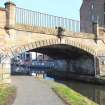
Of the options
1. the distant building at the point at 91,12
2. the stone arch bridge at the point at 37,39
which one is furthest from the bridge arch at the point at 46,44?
the distant building at the point at 91,12

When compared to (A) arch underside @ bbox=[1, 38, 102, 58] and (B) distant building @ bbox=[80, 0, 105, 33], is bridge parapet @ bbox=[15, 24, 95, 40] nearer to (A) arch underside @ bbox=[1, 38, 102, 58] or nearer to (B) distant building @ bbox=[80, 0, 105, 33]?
(A) arch underside @ bbox=[1, 38, 102, 58]

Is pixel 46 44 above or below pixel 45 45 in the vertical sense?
above

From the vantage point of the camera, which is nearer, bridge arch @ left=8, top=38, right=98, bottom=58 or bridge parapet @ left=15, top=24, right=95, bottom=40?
bridge arch @ left=8, top=38, right=98, bottom=58

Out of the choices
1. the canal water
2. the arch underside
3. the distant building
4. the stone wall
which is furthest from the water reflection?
the distant building

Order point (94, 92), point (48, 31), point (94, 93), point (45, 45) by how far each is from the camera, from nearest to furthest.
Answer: point (94, 93) → point (94, 92) → point (45, 45) → point (48, 31)

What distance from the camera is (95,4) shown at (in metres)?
72.6

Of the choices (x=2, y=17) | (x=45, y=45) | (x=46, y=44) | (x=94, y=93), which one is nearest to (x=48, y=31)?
(x=46, y=44)

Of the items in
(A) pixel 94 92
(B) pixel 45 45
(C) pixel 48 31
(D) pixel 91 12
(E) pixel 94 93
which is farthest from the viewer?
(D) pixel 91 12

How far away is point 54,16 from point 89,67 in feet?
38.3

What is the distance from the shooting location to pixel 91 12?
245ft

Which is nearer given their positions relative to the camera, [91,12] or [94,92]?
[94,92]

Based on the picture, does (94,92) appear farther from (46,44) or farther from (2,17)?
(2,17)

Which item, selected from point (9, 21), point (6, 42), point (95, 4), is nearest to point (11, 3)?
point (9, 21)

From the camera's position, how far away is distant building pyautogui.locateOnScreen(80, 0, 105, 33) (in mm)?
68575
